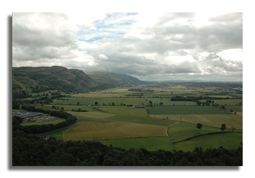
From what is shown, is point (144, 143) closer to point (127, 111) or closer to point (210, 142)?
point (210, 142)

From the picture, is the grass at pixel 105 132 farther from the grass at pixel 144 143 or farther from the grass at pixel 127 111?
the grass at pixel 127 111

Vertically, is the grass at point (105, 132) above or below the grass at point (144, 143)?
above

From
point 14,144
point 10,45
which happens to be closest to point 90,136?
point 14,144

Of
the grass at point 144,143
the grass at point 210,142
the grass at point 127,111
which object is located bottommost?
the grass at point 144,143

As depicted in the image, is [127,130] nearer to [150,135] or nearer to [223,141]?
[150,135]

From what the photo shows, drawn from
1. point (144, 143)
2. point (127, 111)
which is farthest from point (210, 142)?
point (127, 111)

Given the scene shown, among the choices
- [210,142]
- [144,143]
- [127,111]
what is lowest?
[144,143]

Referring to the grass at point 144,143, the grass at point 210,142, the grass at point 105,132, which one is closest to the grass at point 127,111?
the grass at point 105,132

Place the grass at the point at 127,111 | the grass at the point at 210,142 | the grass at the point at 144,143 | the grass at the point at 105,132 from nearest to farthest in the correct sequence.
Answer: the grass at the point at 210,142
the grass at the point at 144,143
the grass at the point at 105,132
the grass at the point at 127,111

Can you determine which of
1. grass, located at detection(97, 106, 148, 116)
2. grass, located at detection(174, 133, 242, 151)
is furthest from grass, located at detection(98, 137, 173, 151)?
grass, located at detection(97, 106, 148, 116)
